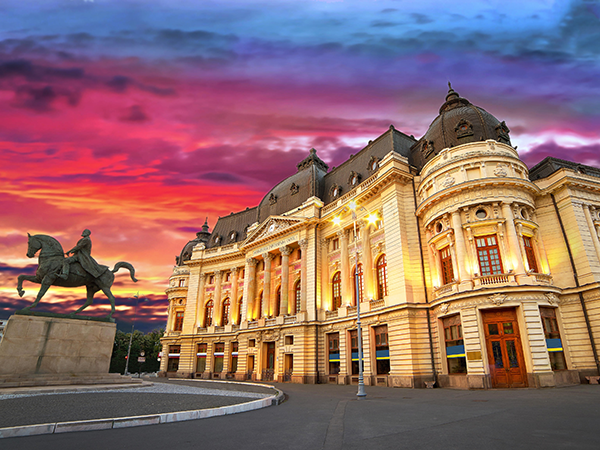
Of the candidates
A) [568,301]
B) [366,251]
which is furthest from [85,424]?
[568,301]

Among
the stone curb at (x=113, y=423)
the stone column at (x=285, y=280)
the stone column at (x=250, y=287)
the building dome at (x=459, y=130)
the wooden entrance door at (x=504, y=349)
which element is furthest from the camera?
the stone column at (x=250, y=287)

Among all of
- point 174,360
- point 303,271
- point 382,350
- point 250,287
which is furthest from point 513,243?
point 174,360

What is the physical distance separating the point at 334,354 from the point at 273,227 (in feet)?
59.9

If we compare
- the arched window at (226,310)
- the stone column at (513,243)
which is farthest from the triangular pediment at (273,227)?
the stone column at (513,243)

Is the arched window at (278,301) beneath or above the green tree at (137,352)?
above

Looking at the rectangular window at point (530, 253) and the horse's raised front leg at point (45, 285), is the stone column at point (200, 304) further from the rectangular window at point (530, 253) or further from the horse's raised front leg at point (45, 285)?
the rectangular window at point (530, 253)

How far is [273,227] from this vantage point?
46.6m

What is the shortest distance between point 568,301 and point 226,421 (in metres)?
27.9

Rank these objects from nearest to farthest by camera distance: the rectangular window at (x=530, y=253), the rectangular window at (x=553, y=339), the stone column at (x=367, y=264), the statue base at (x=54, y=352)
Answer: the statue base at (x=54, y=352) → the rectangular window at (x=553, y=339) → the rectangular window at (x=530, y=253) → the stone column at (x=367, y=264)

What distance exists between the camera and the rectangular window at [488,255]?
84.2 feet

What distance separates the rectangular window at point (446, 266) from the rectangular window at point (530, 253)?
5.60 meters

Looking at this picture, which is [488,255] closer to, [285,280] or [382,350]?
[382,350]

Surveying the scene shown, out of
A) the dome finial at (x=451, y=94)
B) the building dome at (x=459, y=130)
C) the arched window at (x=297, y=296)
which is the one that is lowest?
the arched window at (x=297, y=296)

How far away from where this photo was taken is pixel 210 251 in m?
58.2
